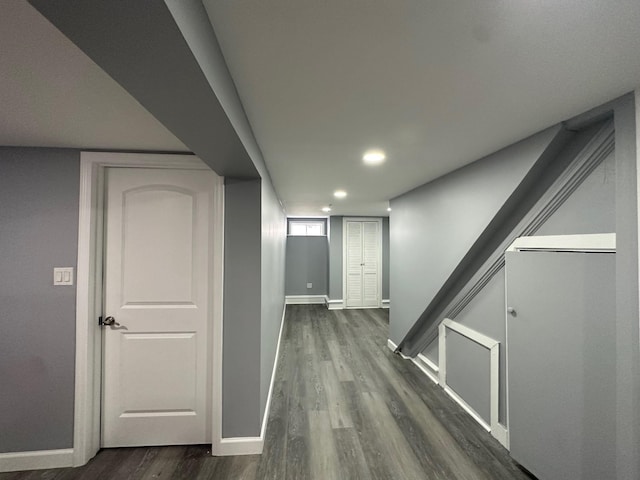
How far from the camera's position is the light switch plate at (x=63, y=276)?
5.55 feet

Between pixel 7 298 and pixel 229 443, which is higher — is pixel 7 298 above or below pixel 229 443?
above

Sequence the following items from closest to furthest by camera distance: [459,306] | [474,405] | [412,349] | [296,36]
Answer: [296,36] → [474,405] → [459,306] → [412,349]

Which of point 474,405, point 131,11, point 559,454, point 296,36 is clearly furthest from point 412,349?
point 131,11

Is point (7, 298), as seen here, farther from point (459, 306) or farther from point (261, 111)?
point (459, 306)

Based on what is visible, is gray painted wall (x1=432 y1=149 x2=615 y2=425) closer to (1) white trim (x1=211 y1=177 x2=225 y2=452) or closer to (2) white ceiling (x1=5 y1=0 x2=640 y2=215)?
(2) white ceiling (x1=5 y1=0 x2=640 y2=215)

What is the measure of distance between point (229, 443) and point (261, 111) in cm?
213

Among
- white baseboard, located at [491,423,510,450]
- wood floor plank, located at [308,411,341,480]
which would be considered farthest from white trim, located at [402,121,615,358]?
wood floor plank, located at [308,411,341,480]

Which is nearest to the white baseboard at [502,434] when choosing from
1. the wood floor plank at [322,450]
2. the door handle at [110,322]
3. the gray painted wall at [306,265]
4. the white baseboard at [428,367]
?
the white baseboard at [428,367]

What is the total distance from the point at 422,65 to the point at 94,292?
232 cm

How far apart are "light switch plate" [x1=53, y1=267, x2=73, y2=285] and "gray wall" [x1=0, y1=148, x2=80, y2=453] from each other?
0.03 meters

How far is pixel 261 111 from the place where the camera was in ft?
4.08

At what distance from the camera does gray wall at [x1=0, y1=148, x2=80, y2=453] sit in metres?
1.64

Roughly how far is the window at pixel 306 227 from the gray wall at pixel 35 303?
5.07m

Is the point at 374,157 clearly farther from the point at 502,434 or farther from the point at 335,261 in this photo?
the point at 335,261
